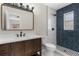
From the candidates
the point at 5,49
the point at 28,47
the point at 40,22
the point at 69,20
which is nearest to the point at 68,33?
the point at 69,20

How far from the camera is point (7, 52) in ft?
3.34

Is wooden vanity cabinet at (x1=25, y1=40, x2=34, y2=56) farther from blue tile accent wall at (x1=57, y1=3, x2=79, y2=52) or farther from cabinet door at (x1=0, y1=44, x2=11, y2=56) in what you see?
blue tile accent wall at (x1=57, y1=3, x2=79, y2=52)

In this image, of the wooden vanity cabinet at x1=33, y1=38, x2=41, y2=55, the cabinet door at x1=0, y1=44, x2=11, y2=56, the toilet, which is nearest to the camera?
the cabinet door at x1=0, y1=44, x2=11, y2=56

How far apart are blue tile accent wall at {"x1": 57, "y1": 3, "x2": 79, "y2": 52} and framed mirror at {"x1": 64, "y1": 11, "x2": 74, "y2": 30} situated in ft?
0.17

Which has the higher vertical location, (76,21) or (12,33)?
(76,21)

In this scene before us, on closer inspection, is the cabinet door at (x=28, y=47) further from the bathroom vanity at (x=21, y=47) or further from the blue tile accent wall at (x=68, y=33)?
the blue tile accent wall at (x=68, y=33)

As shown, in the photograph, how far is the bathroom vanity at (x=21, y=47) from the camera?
3.28 feet

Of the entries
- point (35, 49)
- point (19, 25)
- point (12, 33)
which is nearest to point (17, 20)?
point (19, 25)

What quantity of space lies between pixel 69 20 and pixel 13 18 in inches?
35.6

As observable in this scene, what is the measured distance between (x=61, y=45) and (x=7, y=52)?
84 centimetres

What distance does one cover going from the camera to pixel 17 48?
1.11 metres

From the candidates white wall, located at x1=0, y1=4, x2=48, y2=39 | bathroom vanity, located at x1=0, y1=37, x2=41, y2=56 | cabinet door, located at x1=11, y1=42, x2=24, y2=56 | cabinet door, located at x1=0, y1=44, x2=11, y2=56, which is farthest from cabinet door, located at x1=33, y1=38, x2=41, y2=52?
cabinet door, located at x1=0, y1=44, x2=11, y2=56

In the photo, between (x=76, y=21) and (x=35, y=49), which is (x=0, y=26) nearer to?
(x=35, y=49)

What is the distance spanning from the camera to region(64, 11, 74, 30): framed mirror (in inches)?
48.4
